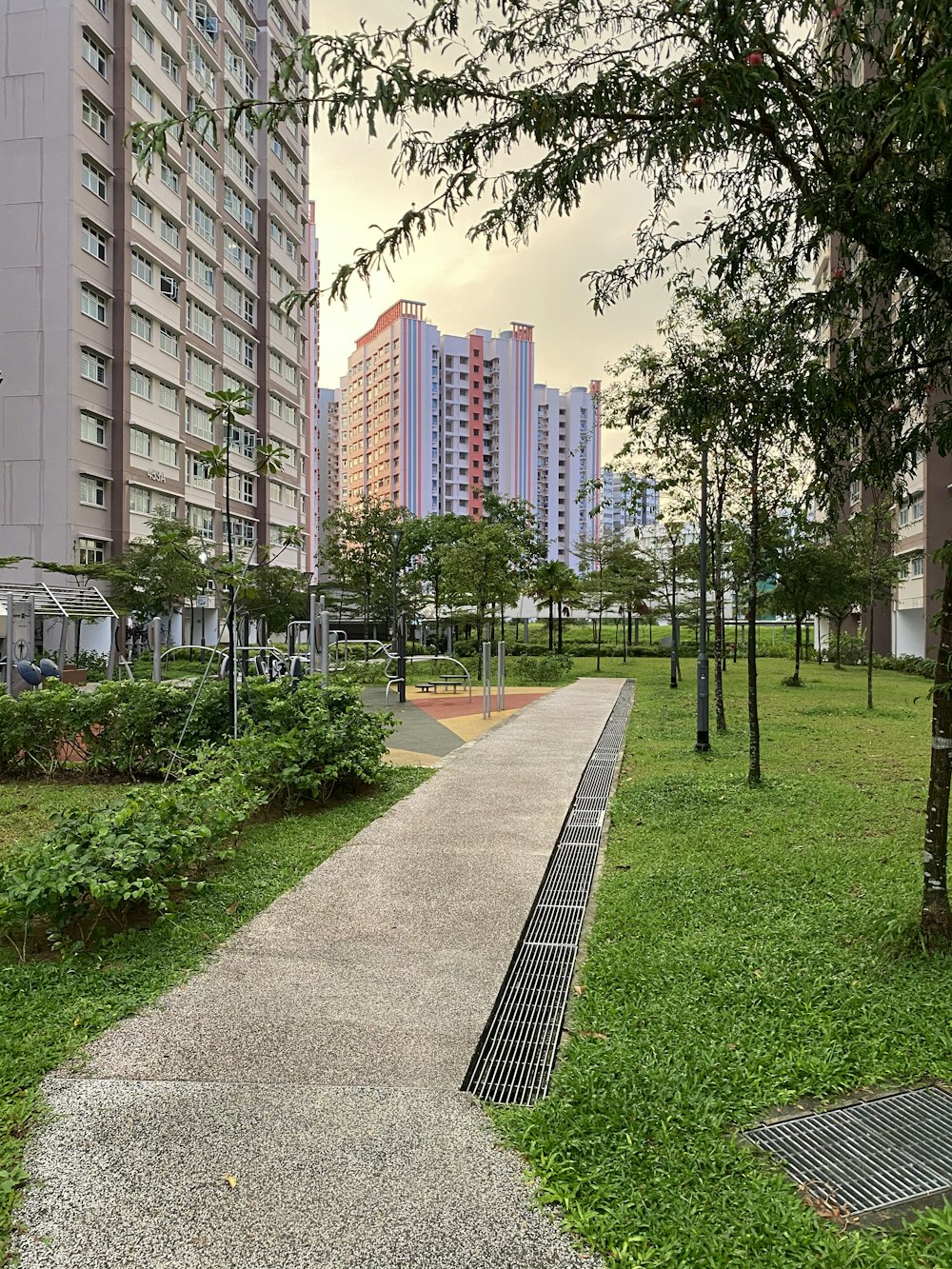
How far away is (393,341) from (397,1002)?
11567cm

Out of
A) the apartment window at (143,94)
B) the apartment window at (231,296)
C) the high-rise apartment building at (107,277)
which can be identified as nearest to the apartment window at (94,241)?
the high-rise apartment building at (107,277)

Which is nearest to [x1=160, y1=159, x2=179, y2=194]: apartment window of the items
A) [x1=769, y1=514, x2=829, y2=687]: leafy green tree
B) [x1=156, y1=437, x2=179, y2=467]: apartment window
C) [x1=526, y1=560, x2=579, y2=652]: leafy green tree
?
[x1=156, y1=437, x2=179, y2=467]: apartment window

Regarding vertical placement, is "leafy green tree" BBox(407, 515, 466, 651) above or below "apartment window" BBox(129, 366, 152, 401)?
below

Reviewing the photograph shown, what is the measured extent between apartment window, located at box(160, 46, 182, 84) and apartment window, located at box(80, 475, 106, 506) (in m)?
19.4

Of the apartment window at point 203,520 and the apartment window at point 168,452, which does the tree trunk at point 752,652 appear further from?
the apartment window at point 203,520

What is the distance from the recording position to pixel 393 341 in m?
113

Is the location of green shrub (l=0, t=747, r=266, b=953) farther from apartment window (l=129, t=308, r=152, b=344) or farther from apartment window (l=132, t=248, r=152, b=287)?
apartment window (l=132, t=248, r=152, b=287)

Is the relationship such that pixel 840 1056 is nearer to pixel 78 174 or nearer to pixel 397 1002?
pixel 397 1002

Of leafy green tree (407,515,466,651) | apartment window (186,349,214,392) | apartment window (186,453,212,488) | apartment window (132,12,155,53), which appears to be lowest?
leafy green tree (407,515,466,651)

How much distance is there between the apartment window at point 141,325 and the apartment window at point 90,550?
9.13 meters

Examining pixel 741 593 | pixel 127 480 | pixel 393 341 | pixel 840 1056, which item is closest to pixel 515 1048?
pixel 840 1056

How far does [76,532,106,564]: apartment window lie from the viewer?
36281 millimetres

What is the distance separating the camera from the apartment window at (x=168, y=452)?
41469mm

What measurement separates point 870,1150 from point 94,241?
41603 millimetres
